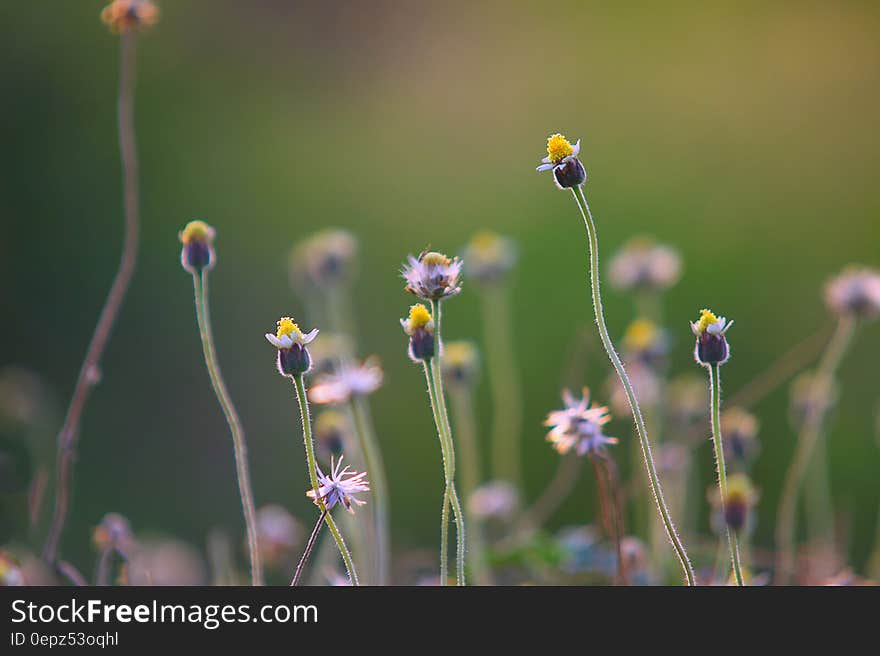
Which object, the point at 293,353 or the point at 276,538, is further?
the point at 276,538

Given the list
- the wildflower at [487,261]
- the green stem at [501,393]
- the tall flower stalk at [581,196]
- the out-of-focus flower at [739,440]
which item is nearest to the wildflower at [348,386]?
the tall flower stalk at [581,196]

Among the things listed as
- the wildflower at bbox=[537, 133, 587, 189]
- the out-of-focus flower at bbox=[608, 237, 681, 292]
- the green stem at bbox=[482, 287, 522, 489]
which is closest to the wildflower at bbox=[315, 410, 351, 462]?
the wildflower at bbox=[537, 133, 587, 189]

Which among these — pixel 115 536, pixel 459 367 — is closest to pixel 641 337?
pixel 459 367

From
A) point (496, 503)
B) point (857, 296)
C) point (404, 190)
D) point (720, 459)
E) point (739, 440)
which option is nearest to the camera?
point (720, 459)

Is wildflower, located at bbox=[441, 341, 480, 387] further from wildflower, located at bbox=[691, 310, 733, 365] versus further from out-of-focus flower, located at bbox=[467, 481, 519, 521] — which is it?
wildflower, located at bbox=[691, 310, 733, 365]

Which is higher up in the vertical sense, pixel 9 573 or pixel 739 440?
pixel 739 440

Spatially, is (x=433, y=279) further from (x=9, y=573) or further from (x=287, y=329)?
(x=9, y=573)

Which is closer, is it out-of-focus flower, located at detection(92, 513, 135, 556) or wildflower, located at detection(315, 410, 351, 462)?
out-of-focus flower, located at detection(92, 513, 135, 556)
